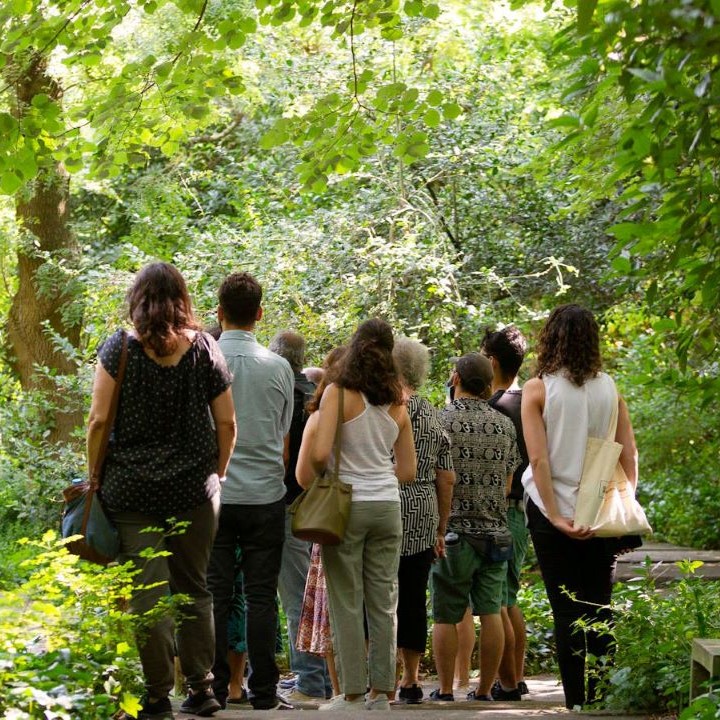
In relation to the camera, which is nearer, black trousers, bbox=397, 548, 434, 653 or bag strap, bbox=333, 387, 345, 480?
bag strap, bbox=333, 387, 345, 480

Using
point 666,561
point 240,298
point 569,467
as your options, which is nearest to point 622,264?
point 569,467

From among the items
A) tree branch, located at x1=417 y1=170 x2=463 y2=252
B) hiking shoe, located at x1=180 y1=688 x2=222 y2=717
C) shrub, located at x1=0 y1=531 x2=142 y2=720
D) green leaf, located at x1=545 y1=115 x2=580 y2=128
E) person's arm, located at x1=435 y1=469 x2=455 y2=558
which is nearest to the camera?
shrub, located at x1=0 y1=531 x2=142 y2=720

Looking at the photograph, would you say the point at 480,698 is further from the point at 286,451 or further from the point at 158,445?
the point at 158,445

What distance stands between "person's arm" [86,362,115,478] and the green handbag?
1.25 meters

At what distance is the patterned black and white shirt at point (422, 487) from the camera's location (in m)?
7.27

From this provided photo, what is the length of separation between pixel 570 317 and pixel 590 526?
1.05 metres

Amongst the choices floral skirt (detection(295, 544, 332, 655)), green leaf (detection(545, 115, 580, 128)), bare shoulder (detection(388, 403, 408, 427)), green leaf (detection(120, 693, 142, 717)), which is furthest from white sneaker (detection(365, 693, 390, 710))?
green leaf (detection(545, 115, 580, 128))

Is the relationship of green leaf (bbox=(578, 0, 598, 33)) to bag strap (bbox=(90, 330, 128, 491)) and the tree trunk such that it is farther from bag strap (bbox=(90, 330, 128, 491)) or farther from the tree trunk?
the tree trunk

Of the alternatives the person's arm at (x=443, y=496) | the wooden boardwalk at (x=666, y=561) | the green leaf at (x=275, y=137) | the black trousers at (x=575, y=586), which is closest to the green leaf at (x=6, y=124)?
the green leaf at (x=275, y=137)

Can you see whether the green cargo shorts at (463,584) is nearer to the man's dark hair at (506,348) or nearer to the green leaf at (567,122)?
the man's dark hair at (506,348)

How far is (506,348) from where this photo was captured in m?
7.84

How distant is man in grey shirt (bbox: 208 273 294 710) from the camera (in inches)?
263

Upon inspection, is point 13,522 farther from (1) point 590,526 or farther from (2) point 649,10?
(2) point 649,10

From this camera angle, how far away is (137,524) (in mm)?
5629
